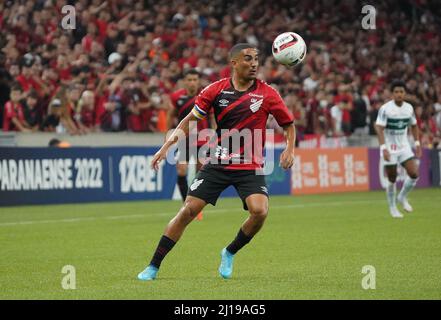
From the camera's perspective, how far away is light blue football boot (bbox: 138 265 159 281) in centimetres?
1009

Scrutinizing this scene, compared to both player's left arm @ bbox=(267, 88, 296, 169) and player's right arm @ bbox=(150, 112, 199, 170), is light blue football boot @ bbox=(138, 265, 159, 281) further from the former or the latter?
player's left arm @ bbox=(267, 88, 296, 169)

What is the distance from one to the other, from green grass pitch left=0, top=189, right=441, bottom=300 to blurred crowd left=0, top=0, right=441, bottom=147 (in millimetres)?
2736

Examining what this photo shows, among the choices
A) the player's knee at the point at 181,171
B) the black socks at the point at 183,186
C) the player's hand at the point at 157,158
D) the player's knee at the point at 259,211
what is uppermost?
the player's hand at the point at 157,158

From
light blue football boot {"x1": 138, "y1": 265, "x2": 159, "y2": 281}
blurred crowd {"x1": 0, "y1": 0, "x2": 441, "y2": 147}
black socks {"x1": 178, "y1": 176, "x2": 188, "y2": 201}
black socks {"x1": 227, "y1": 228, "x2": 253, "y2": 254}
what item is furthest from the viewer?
blurred crowd {"x1": 0, "y1": 0, "x2": 441, "y2": 147}

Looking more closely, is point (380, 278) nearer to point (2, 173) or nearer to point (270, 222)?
point (270, 222)

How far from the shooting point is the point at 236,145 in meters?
10.3

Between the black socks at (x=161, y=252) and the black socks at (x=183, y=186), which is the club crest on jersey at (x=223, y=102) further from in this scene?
the black socks at (x=183, y=186)

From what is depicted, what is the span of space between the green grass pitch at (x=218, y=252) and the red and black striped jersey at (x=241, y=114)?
124 centimetres

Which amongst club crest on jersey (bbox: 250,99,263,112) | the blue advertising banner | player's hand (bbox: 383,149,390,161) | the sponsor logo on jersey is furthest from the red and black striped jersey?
the blue advertising banner

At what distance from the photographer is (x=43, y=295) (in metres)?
9.03

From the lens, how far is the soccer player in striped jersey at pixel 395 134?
1911 cm

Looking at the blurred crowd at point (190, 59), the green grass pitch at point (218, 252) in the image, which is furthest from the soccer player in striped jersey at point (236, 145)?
the blurred crowd at point (190, 59)

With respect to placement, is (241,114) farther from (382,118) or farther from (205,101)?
(382,118)
